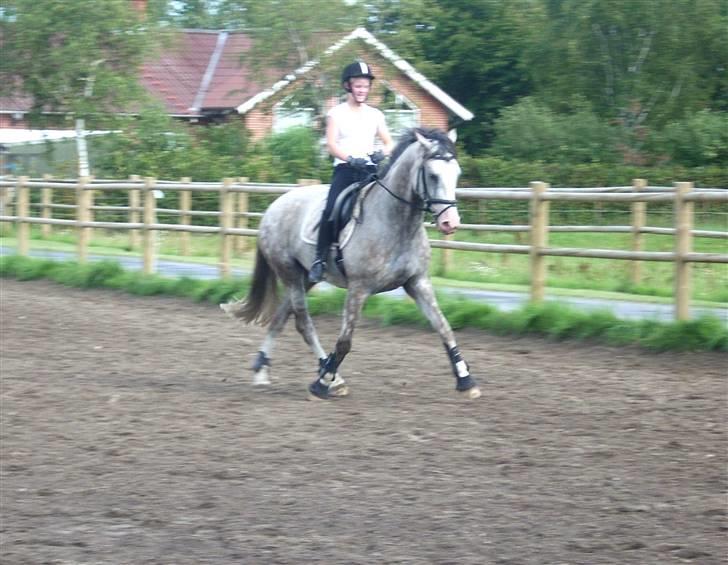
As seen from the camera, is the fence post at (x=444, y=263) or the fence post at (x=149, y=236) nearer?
the fence post at (x=444, y=263)

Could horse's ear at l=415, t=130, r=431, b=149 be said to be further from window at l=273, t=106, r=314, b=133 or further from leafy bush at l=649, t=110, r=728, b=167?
leafy bush at l=649, t=110, r=728, b=167

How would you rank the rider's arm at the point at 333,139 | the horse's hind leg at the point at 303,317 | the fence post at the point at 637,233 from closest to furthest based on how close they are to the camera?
the rider's arm at the point at 333,139
the horse's hind leg at the point at 303,317
the fence post at the point at 637,233

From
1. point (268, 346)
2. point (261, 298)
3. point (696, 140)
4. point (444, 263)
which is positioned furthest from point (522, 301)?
point (696, 140)

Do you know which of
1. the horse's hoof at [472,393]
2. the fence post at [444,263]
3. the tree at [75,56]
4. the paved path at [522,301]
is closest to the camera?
the horse's hoof at [472,393]

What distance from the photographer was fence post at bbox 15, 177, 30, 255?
57.4 feet

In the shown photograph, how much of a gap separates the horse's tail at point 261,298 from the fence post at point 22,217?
895cm

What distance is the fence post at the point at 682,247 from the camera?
31.4ft

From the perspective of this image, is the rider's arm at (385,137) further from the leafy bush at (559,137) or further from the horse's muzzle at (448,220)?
the leafy bush at (559,137)

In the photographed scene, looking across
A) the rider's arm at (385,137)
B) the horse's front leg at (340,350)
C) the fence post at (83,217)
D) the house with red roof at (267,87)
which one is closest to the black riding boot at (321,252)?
the horse's front leg at (340,350)

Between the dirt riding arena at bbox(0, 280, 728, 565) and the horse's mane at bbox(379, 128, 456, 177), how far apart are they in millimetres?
1619

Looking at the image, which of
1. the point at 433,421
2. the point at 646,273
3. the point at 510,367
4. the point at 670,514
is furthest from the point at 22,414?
the point at 646,273

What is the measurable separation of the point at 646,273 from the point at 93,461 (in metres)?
9.29

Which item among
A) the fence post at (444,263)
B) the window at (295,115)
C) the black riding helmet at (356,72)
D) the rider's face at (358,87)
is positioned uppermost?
the window at (295,115)

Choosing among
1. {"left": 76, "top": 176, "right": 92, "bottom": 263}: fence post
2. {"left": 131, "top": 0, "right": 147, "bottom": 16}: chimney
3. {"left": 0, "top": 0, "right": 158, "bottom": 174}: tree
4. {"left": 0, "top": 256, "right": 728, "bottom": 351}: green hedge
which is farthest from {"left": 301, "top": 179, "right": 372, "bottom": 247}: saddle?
→ {"left": 131, "top": 0, "right": 147, "bottom": 16}: chimney
